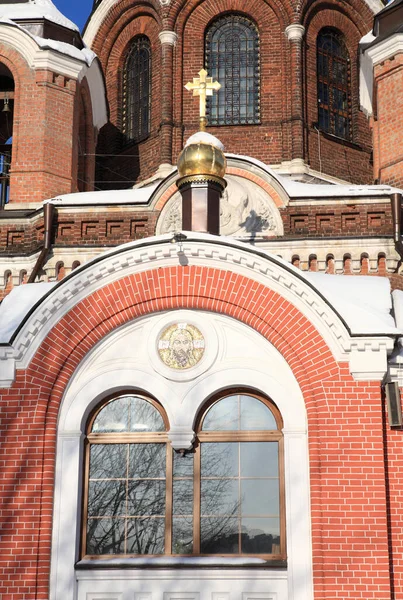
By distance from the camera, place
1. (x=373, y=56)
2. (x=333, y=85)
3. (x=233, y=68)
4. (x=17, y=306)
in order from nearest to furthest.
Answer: (x=17, y=306)
(x=373, y=56)
(x=233, y=68)
(x=333, y=85)

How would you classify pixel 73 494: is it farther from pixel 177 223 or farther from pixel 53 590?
pixel 177 223

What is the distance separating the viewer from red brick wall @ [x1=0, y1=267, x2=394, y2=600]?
9938mm

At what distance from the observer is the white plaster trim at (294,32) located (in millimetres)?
A: 21906

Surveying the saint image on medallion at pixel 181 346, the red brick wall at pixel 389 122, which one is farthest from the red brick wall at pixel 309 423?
the red brick wall at pixel 389 122

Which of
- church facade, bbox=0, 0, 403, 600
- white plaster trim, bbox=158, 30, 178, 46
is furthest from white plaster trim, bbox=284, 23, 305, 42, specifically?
church facade, bbox=0, 0, 403, 600

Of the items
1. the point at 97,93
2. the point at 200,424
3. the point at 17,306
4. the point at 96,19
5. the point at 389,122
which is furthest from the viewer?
the point at 96,19

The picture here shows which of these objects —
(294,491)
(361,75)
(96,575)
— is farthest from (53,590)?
(361,75)

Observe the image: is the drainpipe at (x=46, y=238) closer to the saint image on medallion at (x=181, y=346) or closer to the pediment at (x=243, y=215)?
the pediment at (x=243, y=215)

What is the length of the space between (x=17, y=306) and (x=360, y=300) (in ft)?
12.1

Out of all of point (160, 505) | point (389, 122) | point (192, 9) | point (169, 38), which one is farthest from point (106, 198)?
point (192, 9)

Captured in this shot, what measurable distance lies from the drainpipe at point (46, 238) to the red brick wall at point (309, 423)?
5.22m

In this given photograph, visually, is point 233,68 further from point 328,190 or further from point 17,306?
point 17,306

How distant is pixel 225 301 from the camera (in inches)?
433

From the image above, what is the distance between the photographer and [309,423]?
10.4 m
